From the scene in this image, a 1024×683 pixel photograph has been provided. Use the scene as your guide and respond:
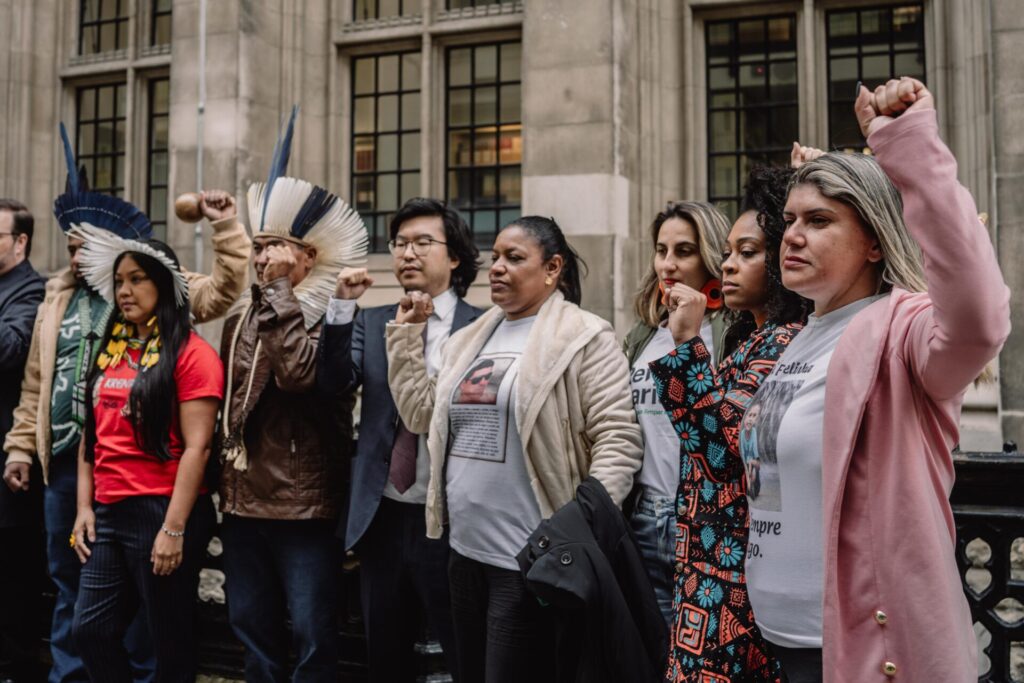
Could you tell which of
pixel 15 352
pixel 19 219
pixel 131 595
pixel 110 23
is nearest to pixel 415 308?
pixel 131 595

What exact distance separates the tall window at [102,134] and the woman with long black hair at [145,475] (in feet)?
26.1

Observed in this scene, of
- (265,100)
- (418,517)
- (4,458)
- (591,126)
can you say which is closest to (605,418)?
(418,517)

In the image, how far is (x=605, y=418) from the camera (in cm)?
323

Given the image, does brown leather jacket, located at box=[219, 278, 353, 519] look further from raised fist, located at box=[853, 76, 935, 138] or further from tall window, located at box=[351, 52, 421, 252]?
tall window, located at box=[351, 52, 421, 252]

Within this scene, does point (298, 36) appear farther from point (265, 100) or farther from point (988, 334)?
point (988, 334)

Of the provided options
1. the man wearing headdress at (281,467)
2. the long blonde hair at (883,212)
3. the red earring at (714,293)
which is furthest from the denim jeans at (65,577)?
the long blonde hair at (883,212)

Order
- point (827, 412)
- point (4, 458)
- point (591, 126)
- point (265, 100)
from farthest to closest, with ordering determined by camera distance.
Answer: point (265, 100) < point (591, 126) < point (4, 458) < point (827, 412)

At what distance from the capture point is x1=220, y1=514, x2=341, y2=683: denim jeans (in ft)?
12.7

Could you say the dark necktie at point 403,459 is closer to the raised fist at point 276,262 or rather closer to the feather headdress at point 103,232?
the raised fist at point 276,262

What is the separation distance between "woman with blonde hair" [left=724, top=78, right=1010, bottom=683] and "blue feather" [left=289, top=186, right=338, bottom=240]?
250cm

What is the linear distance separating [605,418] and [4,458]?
3.39 metres

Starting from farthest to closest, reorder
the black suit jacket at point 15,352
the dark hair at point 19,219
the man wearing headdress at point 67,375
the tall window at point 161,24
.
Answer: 1. the tall window at point 161,24
2. the dark hair at point 19,219
3. the black suit jacket at point 15,352
4. the man wearing headdress at point 67,375

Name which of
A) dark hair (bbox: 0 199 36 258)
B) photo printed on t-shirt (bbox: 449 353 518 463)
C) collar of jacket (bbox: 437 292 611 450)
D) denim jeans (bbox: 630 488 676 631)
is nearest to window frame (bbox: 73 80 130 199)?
dark hair (bbox: 0 199 36 258)

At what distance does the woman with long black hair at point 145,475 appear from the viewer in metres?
4.05
